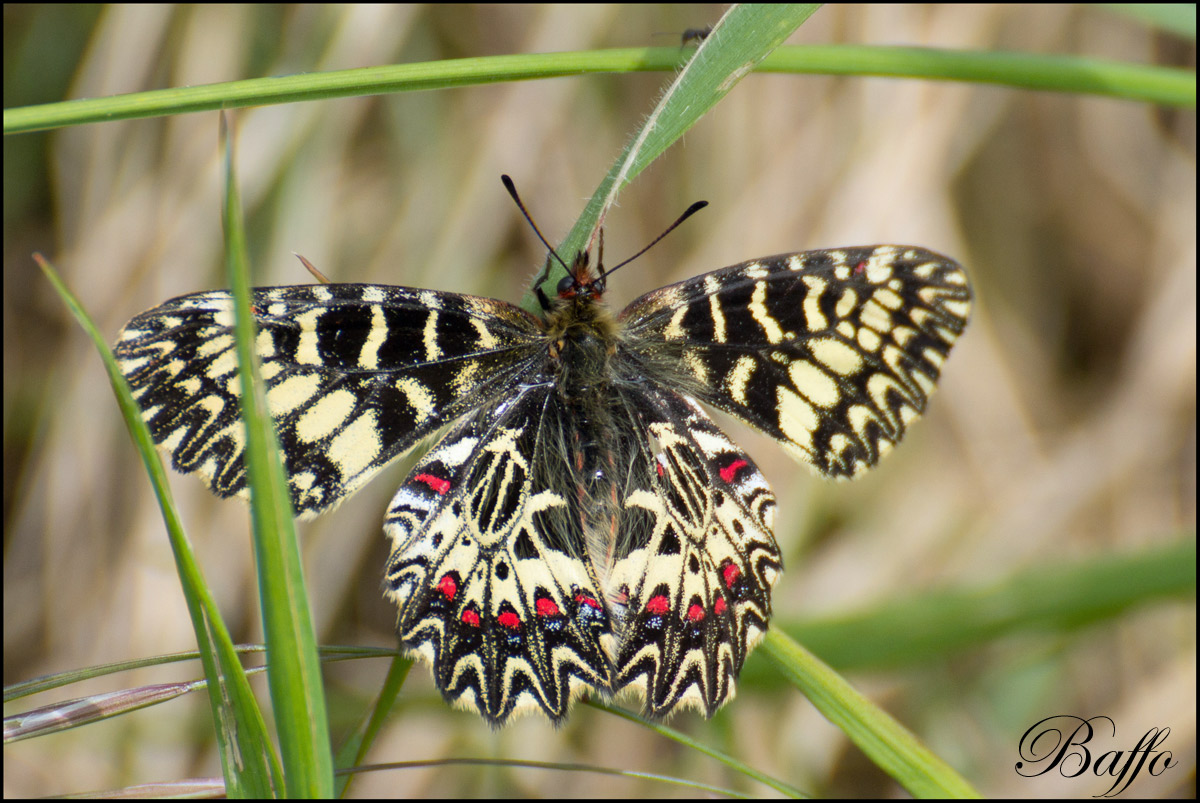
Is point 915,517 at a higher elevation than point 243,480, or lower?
lower

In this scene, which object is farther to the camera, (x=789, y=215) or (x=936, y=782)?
(x=789, y=215)

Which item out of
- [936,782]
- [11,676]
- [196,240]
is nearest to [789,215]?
[196,240]

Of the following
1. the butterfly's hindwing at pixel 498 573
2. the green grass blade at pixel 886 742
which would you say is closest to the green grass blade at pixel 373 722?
the butterfly's hindwing at pixel 498 573

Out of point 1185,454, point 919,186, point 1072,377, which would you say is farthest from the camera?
point 1072,377

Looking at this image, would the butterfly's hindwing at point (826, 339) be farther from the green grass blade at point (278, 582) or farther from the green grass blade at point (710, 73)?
the green grass blade at point (278, 582)

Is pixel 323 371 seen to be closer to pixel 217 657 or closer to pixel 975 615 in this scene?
pixel 217 657

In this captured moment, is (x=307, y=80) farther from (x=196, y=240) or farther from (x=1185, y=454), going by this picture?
(x=1185, y=454)

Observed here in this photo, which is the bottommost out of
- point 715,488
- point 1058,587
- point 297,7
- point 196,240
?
point 1058,587
